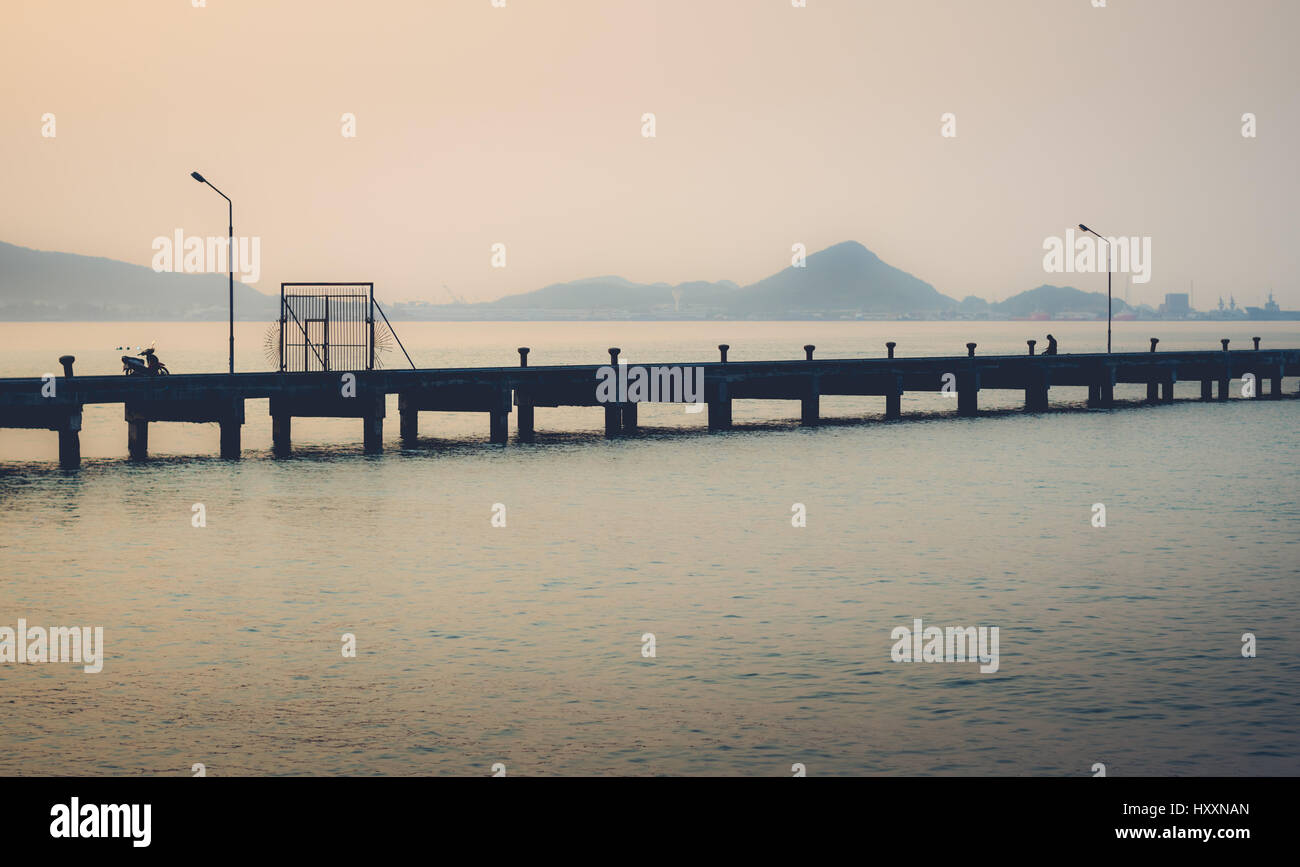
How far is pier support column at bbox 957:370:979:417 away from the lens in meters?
73.0

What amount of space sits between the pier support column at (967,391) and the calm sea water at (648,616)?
23901 millimetres

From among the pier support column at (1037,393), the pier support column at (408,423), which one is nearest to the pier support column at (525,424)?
the pier support column at (408,423)

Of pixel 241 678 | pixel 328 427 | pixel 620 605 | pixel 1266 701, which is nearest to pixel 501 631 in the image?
pixel 620 605

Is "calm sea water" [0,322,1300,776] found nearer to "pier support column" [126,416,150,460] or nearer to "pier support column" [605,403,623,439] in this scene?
"pier support column" [126,416,150,460]

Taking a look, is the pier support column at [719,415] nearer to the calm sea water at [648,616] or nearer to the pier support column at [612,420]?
the pier support column at [612,420]

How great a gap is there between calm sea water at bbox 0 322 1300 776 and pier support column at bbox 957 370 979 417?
78.4ft

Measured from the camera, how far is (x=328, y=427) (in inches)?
3093

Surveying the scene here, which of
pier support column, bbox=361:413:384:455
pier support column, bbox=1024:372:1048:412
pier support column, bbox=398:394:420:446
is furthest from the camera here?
pier support column, bbox=1024:372:1048:412

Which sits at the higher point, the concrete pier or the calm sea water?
the concrete pier

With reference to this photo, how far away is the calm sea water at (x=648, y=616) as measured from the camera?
15.0 metres

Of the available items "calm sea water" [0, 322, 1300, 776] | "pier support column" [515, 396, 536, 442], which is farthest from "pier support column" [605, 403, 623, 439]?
"calm sea water" [0, 322, 1300, 776]

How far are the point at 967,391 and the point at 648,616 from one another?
2176 inches

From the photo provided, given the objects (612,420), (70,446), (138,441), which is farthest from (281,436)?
(612,420)
